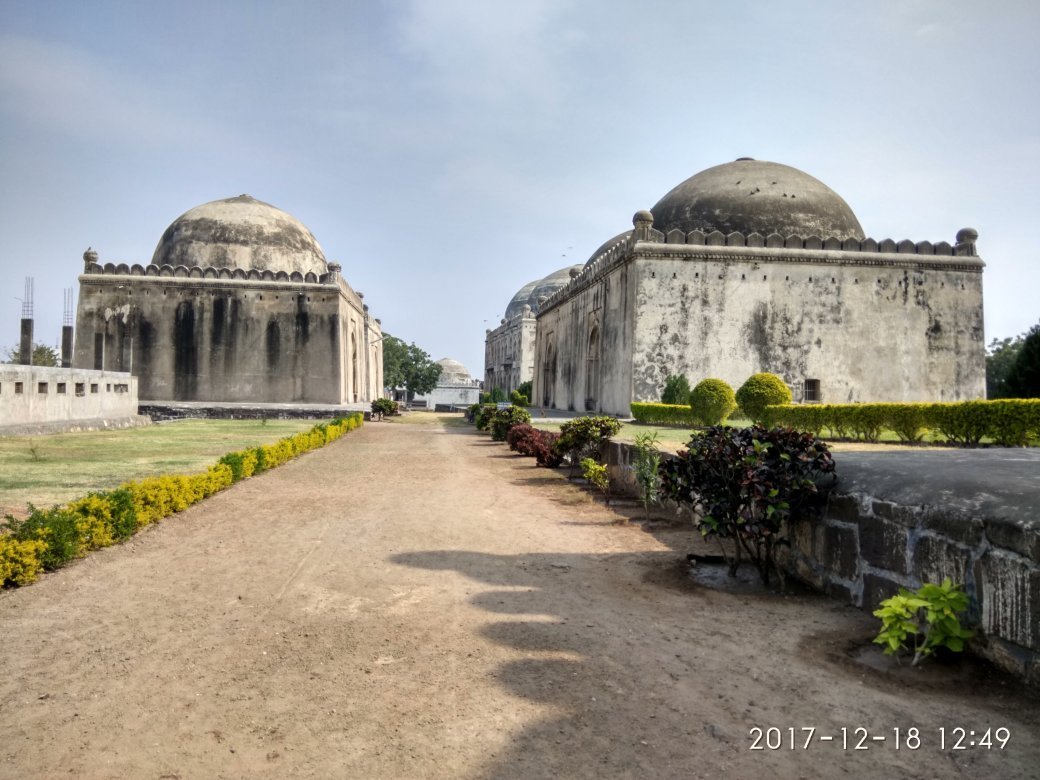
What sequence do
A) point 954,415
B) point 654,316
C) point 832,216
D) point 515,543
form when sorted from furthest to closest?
point 832,216
point 654,316
point 954,415
point 515,543

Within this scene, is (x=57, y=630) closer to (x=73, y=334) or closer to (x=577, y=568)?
(x=577, y=568)

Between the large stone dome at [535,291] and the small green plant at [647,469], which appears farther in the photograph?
the large stone dome at [535,291]

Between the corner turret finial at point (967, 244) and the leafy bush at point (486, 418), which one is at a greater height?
the corner turret finial at point (967, 244)

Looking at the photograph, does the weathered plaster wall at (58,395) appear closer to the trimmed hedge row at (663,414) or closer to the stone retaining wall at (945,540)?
the trimmed hedge row at (663,414)

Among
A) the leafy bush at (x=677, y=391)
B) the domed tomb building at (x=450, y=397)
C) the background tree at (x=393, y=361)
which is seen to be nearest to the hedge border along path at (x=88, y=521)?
the leafy bush at (x=677, y=391)

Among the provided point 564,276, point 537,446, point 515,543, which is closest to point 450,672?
point 515,543

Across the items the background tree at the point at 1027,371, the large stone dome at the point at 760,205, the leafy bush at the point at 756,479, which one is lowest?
the leafy bush at the point at 756,479

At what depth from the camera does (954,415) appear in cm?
1086

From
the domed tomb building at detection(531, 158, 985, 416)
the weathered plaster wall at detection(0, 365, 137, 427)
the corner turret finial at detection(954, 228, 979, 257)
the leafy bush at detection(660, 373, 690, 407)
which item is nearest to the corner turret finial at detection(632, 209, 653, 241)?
the domed tomb building at detection(531, 158, 985, 416)

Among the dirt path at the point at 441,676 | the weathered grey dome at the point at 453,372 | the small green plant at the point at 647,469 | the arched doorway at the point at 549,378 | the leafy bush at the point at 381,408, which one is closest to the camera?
the dirt path at the point at 441,676

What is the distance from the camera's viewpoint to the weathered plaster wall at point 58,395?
14.0 m

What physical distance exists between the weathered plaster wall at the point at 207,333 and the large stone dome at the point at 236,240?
1427 mm

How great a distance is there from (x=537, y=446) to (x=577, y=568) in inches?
292

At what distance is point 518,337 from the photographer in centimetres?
5203
